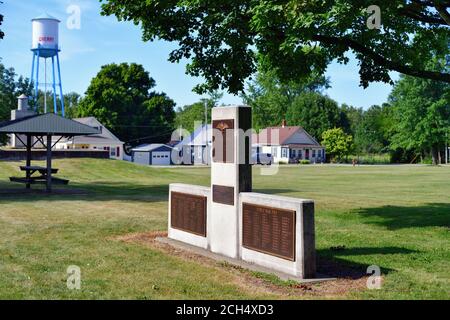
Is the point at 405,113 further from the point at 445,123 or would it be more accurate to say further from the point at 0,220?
the point at 0,220

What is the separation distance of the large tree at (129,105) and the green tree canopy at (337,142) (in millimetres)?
25699

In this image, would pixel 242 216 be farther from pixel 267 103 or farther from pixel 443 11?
pixel 267 103

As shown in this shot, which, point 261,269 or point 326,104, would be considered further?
point 326,104

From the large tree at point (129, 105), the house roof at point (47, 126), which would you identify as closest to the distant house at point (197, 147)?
the large tree at point (129, 105)

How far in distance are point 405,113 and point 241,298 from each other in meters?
83.8

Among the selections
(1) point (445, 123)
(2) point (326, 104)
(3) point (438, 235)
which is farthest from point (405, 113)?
(3) point (438, 235)

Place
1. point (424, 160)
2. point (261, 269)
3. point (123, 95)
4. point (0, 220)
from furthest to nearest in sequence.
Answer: point (424, 160), point (123, 95), point (0, 220), point (261, 269)

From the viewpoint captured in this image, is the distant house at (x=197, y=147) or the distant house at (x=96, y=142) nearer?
the distant house at (x=96, y=142)

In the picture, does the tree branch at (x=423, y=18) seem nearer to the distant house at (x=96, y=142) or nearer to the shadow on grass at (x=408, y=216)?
the shadow on grass at (x=408, y=216)

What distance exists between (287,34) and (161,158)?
2677 inches

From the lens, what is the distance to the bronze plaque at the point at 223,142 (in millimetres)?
11273

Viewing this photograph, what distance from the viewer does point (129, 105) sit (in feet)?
281

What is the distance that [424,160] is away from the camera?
90.4 m
